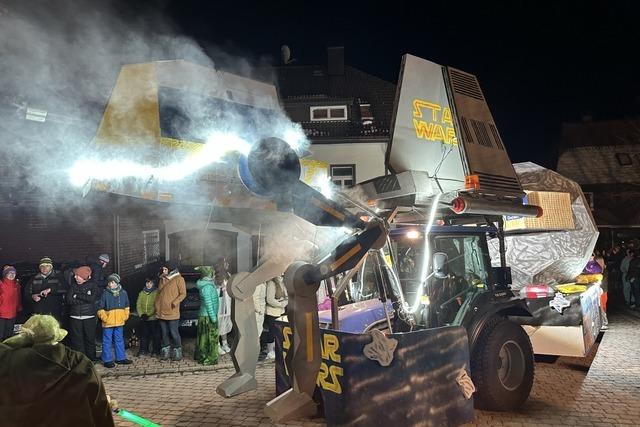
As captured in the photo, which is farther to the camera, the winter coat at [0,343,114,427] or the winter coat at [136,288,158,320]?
the winter coat at [136,288,158,320]

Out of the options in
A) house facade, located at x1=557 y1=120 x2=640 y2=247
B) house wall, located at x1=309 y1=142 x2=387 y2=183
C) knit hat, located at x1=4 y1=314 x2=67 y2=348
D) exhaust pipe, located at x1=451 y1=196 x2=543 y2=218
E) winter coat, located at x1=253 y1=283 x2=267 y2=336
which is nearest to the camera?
knit hat, located at x1=4 y1=314 x2=67 y2=348

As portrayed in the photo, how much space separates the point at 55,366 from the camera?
2.82 metres

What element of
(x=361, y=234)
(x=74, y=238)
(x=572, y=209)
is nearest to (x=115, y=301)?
(x=74, y=238)

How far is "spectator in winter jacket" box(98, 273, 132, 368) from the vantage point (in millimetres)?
8281

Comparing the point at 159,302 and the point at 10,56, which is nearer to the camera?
the point at 10,56

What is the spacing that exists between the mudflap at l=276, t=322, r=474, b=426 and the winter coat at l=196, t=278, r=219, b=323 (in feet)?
12.9

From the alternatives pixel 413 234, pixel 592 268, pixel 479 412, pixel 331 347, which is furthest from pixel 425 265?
pixel 592 268

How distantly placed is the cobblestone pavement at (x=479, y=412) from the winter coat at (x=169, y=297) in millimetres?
882

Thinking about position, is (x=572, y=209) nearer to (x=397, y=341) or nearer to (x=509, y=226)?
(x=509, y=226)

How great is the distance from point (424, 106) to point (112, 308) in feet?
21.2

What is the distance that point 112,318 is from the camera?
27.2 ft

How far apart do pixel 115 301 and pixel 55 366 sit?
19.8ft

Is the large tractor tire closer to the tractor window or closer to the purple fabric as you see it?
the tractor window

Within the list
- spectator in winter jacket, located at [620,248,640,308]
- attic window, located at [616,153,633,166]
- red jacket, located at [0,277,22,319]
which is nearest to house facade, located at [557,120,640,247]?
attic window, located at [616,153,633,166]
